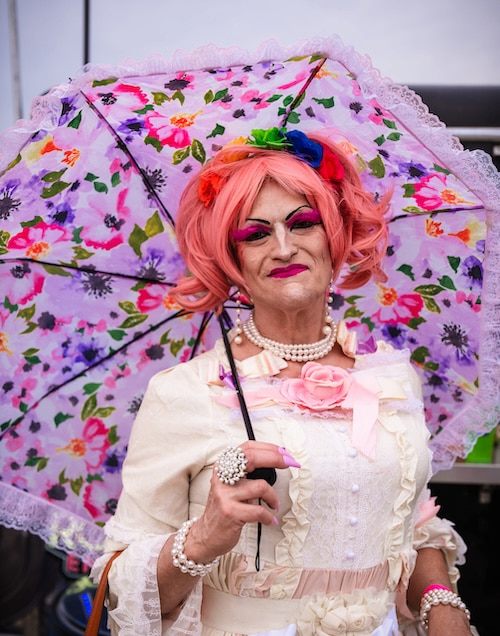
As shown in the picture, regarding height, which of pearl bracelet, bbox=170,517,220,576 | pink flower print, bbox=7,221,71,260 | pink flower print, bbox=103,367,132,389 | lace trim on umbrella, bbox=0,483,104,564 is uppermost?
pink flower print, bbox=7,221,71,260

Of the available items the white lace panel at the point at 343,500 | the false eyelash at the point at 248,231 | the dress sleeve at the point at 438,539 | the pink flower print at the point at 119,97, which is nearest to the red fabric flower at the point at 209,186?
the false eyelash at the point at 248,231

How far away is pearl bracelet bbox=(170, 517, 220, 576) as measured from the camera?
4.89ft

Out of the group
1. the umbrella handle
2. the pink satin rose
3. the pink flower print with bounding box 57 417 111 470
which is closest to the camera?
the umbrella handle

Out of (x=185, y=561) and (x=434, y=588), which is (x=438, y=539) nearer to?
(x=434, y=588)

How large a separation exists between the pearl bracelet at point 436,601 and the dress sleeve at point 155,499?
59cm

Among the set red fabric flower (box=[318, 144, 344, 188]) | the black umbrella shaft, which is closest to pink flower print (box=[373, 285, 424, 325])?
red fabric flower (box=[318, 144, 344, 188])

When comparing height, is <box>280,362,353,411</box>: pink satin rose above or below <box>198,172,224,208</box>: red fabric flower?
below

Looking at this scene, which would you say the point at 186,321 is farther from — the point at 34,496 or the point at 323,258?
the point at 34,496

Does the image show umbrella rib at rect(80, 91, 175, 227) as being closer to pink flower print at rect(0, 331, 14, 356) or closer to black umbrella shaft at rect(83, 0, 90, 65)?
pink flower print at rect(0, 331, 14, 356)

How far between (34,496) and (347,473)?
33.5 inches

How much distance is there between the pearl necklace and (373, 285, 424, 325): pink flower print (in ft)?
1.04

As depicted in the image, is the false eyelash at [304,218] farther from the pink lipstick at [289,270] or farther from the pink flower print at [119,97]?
the pink flower print at [119,97]

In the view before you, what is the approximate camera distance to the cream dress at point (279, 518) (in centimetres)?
157

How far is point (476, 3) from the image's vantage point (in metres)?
3.31
